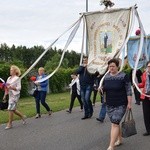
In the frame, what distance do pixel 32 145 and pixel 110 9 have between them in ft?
10.2

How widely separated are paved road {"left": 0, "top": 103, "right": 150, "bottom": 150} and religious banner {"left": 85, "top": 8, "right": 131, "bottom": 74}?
1.47 m

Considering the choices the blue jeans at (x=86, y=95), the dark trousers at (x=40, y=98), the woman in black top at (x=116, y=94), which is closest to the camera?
the woman in black top at (x=116, y=94)

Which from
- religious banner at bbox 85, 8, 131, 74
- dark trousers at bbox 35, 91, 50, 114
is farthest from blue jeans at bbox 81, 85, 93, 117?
religious banner at bbox 85, 8, 131, 74

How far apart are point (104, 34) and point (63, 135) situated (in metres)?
2.37

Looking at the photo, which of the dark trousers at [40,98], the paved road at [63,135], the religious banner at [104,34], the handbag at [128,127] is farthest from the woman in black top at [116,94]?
the dark trousers at [40,98]

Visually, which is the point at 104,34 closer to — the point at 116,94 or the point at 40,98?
the point at 116,94

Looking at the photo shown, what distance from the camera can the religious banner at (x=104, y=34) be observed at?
8.01 metres

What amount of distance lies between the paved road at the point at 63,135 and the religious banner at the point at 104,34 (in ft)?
4.82

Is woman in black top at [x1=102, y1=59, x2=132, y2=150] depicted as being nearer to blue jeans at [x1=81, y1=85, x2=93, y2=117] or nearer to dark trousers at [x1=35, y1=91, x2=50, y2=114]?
blue jeans at [x1=81, y1=85, x2=93, y2=117]

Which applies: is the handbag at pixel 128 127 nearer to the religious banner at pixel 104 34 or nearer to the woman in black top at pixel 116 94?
the woman in black top at pixel 116 94

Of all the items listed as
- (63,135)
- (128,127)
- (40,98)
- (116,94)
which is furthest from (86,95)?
(116,94)

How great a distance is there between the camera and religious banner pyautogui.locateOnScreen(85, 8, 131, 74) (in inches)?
315

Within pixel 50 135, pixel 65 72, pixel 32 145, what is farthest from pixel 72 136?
pixel 65 72

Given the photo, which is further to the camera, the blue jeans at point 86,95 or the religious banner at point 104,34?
the blue jeans at point 86,95
